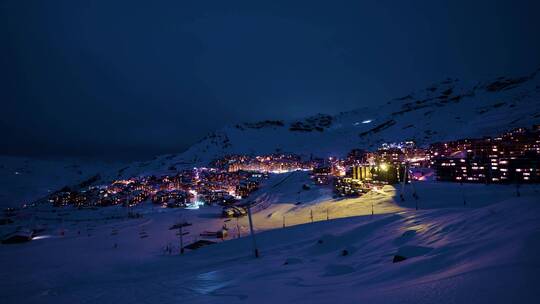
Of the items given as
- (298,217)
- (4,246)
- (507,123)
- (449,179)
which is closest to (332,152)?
(507,123)

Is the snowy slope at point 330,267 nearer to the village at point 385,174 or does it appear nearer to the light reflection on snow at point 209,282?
the light reflection on snow at point 209,282

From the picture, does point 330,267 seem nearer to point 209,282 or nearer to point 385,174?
point 209,282

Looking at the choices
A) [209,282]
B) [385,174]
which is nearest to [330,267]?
[209,282]

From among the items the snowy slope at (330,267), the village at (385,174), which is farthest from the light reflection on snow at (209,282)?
the village at (385,174)

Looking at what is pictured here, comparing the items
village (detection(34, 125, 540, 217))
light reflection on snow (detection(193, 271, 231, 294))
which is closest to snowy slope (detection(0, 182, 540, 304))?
light reflection on snow (detection(193, 271, 231, 294))

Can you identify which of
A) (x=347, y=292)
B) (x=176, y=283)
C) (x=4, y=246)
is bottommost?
(x=4, y=246)

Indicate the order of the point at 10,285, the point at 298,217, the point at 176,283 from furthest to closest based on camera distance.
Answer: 1. the point at 298,217
2. the point at 10,285
3. the point at 176,283

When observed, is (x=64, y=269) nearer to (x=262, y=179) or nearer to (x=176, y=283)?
(x=176, y=283)

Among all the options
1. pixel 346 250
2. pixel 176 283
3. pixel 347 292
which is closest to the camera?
pixel 347 292
